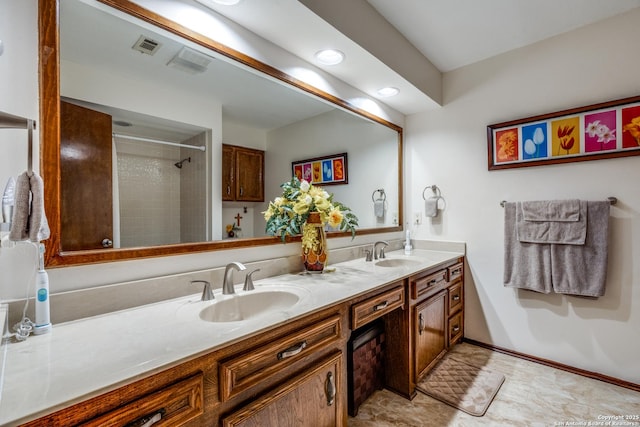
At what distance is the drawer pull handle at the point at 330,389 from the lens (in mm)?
1174

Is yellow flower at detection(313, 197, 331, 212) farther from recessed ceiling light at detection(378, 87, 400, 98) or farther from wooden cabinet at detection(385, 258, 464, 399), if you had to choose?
recessed ceiling light at detection(378, 87, 400, 98)

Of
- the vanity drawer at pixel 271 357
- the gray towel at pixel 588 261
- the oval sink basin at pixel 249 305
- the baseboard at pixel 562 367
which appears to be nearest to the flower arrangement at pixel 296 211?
the oval sink basin at pixel 249 305

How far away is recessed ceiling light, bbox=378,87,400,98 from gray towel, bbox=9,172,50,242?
2.10m

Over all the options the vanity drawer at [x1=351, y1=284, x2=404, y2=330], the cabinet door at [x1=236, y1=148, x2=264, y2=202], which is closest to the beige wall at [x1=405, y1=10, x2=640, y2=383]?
the vanity drawer at [x1=351, y1=284, x2=404, y2=330]

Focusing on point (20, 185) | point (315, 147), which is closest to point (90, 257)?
point (20, 185)

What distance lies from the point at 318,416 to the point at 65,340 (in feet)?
2.93

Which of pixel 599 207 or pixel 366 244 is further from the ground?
pixel 599 207

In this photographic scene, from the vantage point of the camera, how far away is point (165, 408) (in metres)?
0.72

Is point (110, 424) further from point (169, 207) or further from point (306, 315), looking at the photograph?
point (169, 207)

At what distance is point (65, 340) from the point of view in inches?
32.9

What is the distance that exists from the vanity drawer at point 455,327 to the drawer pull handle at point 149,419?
6.95 ft

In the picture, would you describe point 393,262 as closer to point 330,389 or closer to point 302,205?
point 302,205

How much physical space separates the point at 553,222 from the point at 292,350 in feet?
6.44

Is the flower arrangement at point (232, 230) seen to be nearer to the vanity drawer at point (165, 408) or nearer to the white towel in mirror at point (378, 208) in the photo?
the vanity drawer at point (165, 408)
